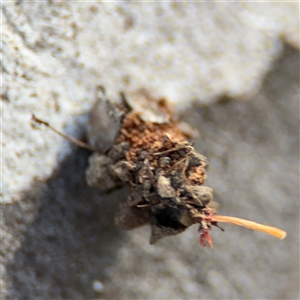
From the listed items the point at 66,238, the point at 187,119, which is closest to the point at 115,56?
the point at 187,119

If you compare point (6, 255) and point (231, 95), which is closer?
point (6, 255)

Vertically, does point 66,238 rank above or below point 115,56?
below

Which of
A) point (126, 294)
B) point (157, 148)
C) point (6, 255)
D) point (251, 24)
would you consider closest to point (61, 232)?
point (6, 255)

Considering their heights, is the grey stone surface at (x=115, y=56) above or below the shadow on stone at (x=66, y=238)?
above

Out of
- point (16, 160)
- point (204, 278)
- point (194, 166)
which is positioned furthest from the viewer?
point (204, 278)

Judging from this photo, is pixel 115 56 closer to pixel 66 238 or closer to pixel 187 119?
Result: pixel 187 119

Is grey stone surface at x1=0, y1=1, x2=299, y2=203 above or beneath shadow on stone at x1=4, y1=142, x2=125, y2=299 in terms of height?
above

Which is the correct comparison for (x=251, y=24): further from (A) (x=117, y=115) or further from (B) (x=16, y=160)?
(B) (x=16, y=160)

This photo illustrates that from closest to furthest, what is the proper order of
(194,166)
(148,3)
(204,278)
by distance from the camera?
(194,166), (148,3), (204,278)
